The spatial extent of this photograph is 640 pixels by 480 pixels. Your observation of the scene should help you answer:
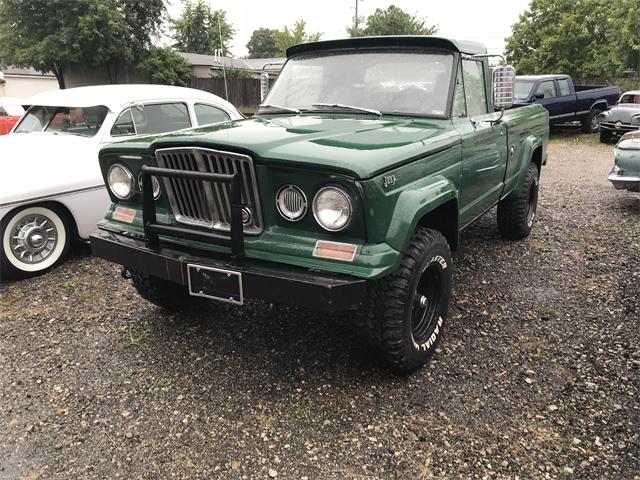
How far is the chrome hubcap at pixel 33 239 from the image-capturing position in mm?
4746

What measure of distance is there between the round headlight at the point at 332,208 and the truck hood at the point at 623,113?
13.7 m

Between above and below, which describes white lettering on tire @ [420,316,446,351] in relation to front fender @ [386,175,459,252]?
below

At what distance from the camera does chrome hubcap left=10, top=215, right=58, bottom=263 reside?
4746mm

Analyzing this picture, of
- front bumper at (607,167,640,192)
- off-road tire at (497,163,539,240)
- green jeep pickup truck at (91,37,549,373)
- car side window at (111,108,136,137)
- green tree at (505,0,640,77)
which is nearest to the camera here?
green jeep pickup truck at (91,37,549,373)

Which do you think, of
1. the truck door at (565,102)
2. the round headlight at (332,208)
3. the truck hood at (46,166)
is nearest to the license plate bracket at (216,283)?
the round headlight at (332,208)

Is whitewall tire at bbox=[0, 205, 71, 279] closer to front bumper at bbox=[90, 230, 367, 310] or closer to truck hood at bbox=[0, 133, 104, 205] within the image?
truck hood at bbox=[0, 133, 104, 205]

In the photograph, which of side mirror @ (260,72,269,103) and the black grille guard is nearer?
the black grille guard

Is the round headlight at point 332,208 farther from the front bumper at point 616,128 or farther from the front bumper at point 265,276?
the front bumper at point 616,128

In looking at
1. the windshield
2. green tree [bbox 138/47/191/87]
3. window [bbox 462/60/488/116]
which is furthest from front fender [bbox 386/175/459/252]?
green tree [bbox 138/47/191/87]

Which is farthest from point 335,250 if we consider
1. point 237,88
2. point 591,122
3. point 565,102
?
point 237,88

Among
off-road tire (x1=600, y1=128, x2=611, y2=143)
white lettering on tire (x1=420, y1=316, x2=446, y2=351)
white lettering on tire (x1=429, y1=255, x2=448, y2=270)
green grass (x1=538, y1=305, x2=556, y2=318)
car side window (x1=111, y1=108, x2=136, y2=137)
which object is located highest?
car side window (x1=111, y1=108, x2=136, y2=137)

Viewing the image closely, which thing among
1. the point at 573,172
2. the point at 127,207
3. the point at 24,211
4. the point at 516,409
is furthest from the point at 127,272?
the point at 573,172

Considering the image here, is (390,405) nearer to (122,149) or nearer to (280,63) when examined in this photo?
(122,149)

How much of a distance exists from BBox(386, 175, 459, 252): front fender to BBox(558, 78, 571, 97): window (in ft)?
46.4
